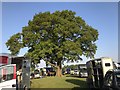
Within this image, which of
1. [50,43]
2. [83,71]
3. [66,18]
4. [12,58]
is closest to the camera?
[12,58]

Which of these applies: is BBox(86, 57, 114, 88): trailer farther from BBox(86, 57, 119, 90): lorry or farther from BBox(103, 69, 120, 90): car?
BBox(103, 69, 120, 90): car

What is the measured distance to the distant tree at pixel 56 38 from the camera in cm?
5000

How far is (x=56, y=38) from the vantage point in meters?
52.2

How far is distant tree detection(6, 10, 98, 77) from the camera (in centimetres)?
5000

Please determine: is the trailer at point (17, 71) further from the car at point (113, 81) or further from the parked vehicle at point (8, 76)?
the car at point (113, 81)

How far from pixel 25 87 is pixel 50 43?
35821 millimetres

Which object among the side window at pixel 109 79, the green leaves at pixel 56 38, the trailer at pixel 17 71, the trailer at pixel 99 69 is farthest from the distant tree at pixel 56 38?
the side window at pixel 109 79

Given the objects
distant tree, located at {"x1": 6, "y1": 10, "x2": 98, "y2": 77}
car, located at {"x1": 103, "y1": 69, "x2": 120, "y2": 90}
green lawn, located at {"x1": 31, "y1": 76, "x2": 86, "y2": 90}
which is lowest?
green lawn, located at {"x1": 31, "y1": 76, "x2": 86, "y2": 90}

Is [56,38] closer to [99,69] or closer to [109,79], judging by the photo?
[99,69]

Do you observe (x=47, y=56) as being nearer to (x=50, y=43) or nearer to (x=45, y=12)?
(x=50, y=43)

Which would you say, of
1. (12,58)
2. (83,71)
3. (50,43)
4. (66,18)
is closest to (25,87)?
(12,58)

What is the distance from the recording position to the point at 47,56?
52.8 meters

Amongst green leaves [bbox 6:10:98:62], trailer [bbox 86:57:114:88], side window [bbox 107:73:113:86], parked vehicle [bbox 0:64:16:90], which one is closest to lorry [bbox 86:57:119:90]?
trailer [bbox 86:57:114:88]

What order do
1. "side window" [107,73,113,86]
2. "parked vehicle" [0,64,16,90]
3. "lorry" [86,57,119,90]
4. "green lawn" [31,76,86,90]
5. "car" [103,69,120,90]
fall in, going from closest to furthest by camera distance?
"car" [103,69,120,90]
"side window" [107,73,113,86]
"parked vehicle" [0,64,16,90]
"lorry" [86,57,119,90]
"green lawn" [31,76,86,90]
